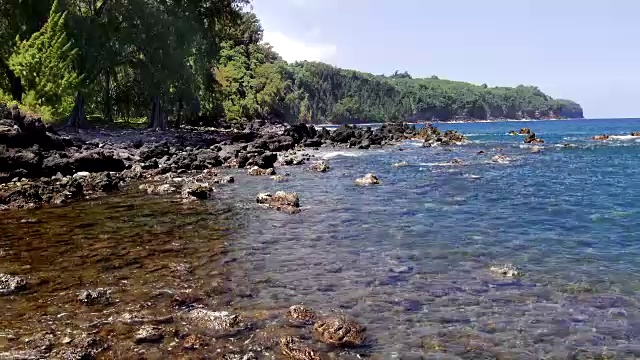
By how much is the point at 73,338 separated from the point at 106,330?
1.70ft

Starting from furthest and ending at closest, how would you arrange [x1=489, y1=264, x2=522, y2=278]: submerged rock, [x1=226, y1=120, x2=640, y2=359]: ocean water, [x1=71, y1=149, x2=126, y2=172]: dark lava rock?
[x1=71, y1=149, x2=126, y2=172]: dark lava rock < [x1=489, y1=264, x2=522, y2=278]: submerged rock < [x1=226, y1=120, x2=640, y2=359]: ocean water

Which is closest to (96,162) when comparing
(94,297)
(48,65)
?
(48,65)

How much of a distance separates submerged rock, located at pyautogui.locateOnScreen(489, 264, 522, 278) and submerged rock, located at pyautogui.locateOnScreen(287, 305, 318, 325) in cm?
492

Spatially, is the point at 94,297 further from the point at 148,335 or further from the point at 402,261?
the point at 402,261

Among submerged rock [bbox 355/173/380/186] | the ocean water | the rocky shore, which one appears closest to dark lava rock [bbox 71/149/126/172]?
the rocky shore

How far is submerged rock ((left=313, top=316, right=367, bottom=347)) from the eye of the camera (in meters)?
8.09

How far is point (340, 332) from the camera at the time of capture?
8.25m

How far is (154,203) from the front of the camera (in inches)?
843

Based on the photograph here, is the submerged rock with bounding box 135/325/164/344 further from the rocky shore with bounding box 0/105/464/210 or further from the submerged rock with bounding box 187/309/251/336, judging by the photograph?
the rocky shore with bounding box 0/105/464/210

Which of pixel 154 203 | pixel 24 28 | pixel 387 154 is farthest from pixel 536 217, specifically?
pixel 24 28

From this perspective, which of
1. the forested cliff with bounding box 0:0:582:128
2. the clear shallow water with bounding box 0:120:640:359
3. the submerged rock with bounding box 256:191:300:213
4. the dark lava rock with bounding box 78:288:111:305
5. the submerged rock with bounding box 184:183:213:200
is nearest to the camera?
the clear shallow water with bounding box 0:120:640:359

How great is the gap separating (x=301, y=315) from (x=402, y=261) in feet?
14.6

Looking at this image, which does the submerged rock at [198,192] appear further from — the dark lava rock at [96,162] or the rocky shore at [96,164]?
the dark lava rock at [96,162]

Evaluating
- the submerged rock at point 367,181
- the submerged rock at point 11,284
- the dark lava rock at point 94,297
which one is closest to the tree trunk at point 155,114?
the submerged rock at point 367,181
